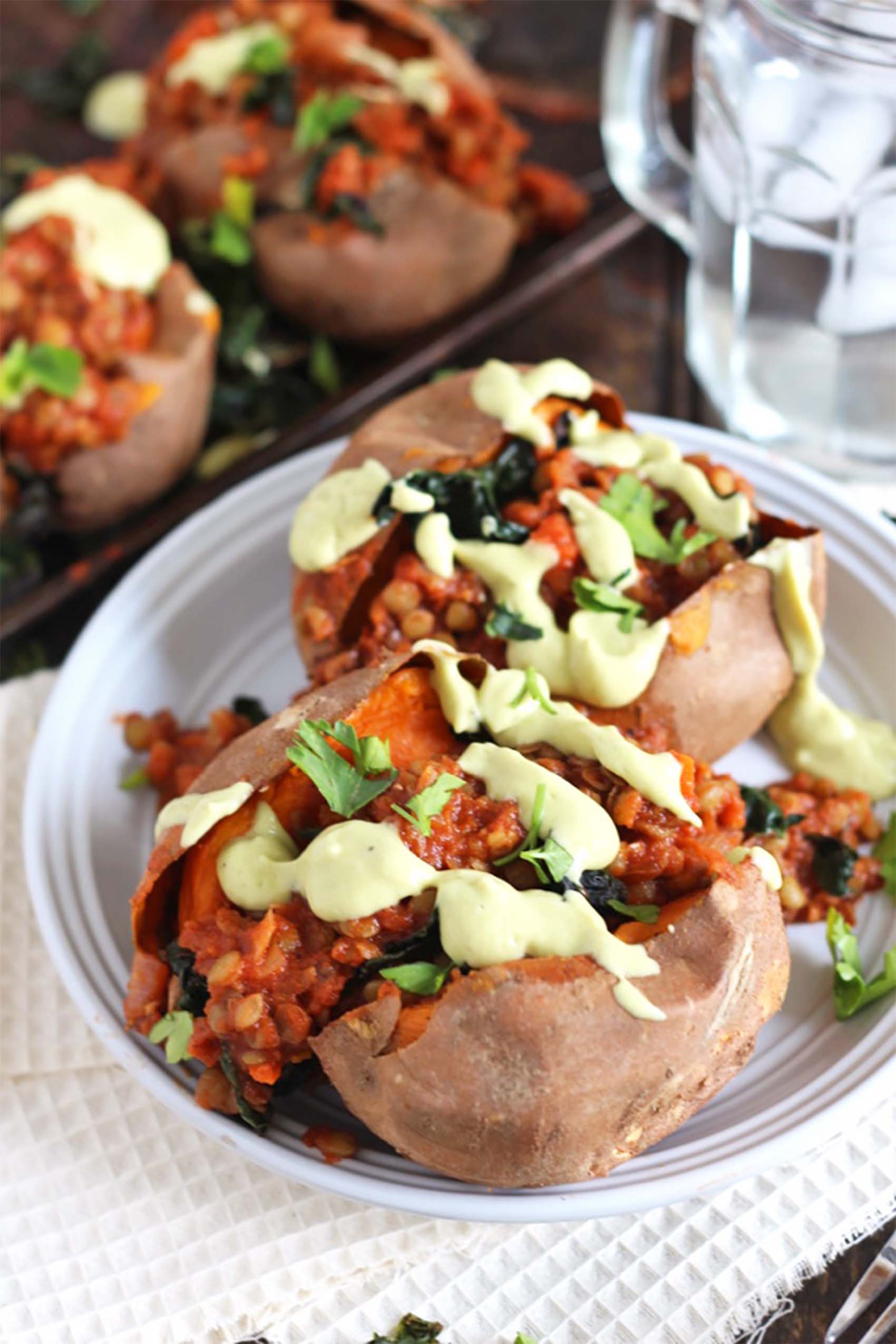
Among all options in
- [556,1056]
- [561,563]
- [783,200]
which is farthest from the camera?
[783,200]

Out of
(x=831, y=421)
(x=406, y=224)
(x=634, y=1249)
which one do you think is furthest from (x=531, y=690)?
(x=406, y=224)

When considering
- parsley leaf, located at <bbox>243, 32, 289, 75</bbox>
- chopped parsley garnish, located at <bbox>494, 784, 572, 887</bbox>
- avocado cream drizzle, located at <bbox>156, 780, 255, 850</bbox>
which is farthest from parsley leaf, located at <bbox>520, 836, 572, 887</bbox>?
parsley leaf, located at <bbox>243, 32, 289, 75</bbox>

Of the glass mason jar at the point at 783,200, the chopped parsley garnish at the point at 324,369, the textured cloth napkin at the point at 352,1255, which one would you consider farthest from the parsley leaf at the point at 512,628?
the chopped parsley garnish at the point at 324,369

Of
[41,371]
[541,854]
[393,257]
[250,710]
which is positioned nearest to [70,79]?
[393,257]

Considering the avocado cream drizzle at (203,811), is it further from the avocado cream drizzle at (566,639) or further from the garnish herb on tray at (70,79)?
the garnish herb on tray at (70,79)

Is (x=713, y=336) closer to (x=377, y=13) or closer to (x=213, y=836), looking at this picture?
(x=377, y=13)

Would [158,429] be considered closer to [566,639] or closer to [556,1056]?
[566,639]
